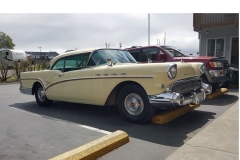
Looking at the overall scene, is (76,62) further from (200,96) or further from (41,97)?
(200,96)

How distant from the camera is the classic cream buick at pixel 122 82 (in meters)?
3.85

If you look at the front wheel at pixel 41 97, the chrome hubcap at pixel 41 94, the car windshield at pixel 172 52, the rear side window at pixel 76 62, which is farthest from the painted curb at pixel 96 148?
the car windshield at pixel 172 52

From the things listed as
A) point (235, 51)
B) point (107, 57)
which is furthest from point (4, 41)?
point (107, 57)

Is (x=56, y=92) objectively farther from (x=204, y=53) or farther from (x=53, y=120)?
(x=204, y=53)

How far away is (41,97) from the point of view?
21.0 ft

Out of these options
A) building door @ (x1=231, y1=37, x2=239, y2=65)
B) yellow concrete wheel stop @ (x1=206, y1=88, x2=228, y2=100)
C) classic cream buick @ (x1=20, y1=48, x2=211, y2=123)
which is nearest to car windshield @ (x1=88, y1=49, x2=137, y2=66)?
classic cream buick @ (x1=20, y1=48, x2=211, y2=123)

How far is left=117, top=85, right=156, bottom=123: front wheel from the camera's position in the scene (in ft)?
13.4

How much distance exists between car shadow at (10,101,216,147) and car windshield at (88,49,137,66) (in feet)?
4.14

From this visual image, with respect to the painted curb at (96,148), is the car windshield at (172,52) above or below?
above

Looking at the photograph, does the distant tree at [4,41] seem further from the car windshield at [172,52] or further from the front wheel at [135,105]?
the front wheel at [135,105]

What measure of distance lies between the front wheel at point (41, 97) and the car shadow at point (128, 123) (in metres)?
0.16

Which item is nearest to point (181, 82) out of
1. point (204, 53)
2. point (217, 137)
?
point (217, 137)

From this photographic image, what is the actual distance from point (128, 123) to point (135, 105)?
41 cm

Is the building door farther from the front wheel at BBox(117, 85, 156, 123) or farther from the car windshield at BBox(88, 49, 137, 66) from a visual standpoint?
the front wheel at BBox(117, 85, 156, 123)
